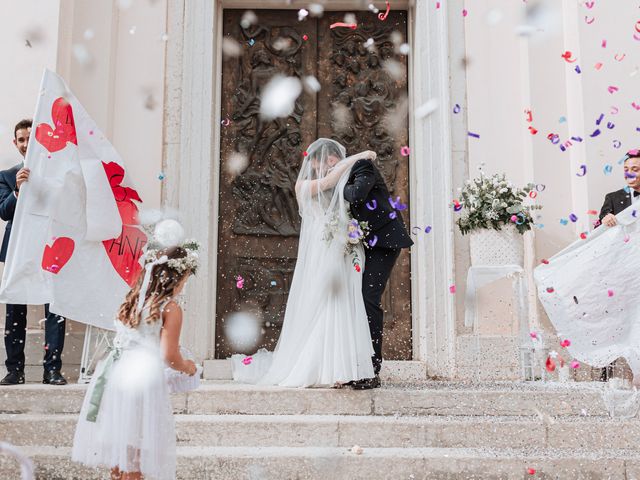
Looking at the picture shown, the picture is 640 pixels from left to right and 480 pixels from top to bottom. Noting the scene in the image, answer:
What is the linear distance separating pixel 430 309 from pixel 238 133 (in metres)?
2.77

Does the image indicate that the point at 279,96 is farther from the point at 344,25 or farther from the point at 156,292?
the point at 156,292

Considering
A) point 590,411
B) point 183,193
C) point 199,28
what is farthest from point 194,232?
point 590,411

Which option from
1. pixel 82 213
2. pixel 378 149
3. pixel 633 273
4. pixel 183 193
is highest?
pixel 378 149

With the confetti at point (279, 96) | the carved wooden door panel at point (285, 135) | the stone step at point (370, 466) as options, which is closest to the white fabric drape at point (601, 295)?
the stone step at point (370, 466)

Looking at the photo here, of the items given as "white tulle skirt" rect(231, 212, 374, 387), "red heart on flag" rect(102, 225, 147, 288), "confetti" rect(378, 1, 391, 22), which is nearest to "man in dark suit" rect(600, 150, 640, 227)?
"white tulle skirt" rect(231, 212, 374, 387)

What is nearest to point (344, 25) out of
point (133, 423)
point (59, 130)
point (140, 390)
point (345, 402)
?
point (59, 130)

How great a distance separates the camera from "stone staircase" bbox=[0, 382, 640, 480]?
4.23 metres

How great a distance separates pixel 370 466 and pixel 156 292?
1.89 metres

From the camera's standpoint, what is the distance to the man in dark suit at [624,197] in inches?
228

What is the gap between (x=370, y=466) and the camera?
423 cm

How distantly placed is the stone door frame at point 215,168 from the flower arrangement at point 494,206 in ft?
1.25

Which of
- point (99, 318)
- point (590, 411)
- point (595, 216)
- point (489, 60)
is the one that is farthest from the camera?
point (489, 60)

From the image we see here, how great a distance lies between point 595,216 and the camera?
21.6ft

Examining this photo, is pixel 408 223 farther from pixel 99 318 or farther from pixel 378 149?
pixel 99 318
